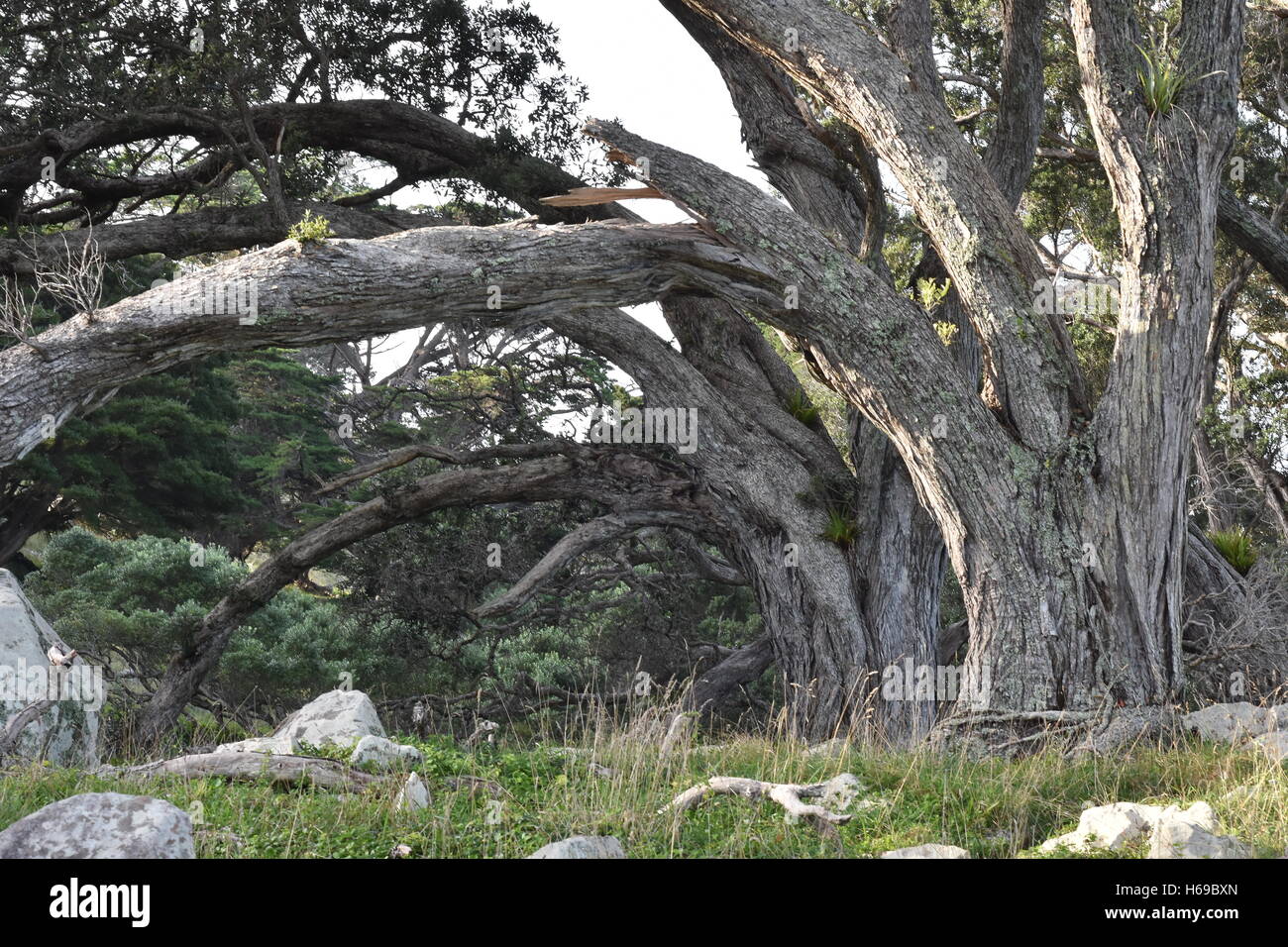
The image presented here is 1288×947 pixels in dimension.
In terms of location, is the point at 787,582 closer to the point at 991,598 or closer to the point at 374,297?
the point at 991,598

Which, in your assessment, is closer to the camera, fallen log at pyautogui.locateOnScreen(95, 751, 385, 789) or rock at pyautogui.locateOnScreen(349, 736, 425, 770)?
fallen log at pyautogui.locateOnScreen(95, 751, 385, 789)

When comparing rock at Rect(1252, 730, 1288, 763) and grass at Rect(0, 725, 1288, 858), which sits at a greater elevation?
rock at Rect(1252, 730, 1288, 763)

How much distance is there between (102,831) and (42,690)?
129 inches

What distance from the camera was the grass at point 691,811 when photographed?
4.77 metres

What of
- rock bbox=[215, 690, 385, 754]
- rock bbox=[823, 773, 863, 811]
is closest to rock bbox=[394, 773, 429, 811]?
rock bbox=[215, 690, 385, 754]

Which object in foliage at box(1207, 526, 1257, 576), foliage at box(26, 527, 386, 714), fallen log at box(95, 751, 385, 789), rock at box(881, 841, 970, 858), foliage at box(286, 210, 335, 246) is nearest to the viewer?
rock at box(881, 841, 970, 858)

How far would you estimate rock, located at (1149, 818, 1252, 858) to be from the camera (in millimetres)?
4277

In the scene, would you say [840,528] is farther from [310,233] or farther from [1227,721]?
[310,233]

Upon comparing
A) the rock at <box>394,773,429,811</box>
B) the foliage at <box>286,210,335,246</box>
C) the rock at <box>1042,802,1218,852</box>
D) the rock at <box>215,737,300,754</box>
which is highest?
the foliage at <box>286,210,335,246</box>

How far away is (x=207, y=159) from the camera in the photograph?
37.9ft

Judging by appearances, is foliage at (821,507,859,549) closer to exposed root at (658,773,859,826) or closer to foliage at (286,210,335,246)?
exposed root at (658,773,859,826)

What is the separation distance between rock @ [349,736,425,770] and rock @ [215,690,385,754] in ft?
0.62
